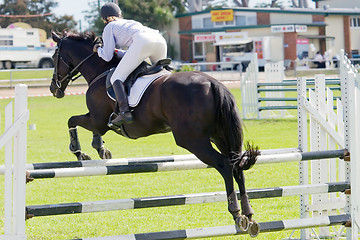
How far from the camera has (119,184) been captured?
10.4 m

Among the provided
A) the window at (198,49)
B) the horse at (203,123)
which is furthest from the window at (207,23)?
the horse at (203,123)

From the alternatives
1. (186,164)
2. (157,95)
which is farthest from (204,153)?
(157,95)

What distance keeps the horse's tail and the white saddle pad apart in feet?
2.67

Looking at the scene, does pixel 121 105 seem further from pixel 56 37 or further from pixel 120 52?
pixel 56 37

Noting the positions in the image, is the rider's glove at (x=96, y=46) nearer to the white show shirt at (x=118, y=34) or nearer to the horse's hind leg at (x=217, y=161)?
the white show shirt at (x=118, y=34)

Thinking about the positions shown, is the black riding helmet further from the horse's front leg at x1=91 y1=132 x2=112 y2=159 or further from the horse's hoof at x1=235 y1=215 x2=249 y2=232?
the horse's hoof at x1=235 y1=215 x2=249 y2=232

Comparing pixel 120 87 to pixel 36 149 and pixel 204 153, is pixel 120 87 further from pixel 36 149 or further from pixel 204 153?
pixel 36 149

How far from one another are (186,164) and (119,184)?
462 cm

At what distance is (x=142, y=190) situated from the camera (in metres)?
9.80

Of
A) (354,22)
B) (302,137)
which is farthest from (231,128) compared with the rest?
(354,22)

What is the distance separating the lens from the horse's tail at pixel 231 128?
18.6ft

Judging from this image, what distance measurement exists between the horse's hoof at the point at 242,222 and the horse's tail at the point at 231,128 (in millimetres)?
433

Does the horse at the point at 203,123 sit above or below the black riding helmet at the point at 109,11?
below

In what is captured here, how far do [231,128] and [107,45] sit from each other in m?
2.06
